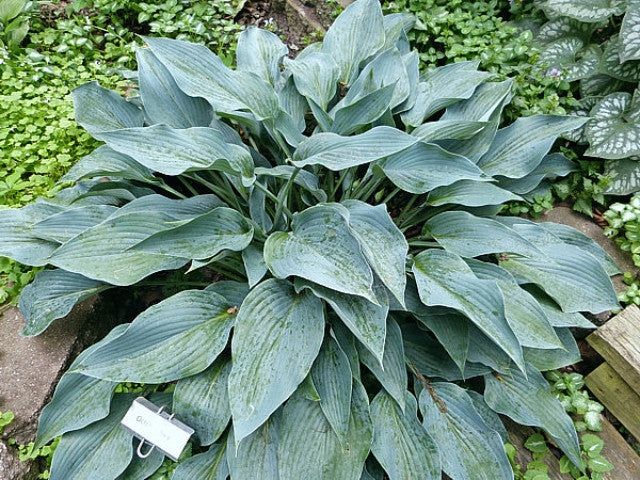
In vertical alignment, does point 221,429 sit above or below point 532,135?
below

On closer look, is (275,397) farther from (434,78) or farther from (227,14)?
(227,14)

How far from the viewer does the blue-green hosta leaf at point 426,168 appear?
5.35 ft

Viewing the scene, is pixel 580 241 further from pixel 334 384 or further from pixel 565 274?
pixel 334 384

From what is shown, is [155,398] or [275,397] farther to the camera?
[155,398]

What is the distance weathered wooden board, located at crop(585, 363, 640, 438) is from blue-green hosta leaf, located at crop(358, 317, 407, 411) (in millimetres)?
834

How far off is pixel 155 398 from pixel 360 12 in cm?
196

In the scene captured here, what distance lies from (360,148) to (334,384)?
30.7 inches

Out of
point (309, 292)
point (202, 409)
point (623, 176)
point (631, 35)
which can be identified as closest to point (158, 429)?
point (202, 409)

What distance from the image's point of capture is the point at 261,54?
219cm

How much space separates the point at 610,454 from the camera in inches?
68.0

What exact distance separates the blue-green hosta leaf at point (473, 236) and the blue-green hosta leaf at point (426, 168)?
0.54 ft

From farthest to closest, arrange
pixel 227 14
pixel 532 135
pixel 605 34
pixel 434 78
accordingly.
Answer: pixel 227 14
pixel 605 34
pixel 434 78
pixel 532 135

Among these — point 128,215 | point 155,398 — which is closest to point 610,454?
point 155,398

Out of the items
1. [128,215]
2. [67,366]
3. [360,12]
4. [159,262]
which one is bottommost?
[67,366]
